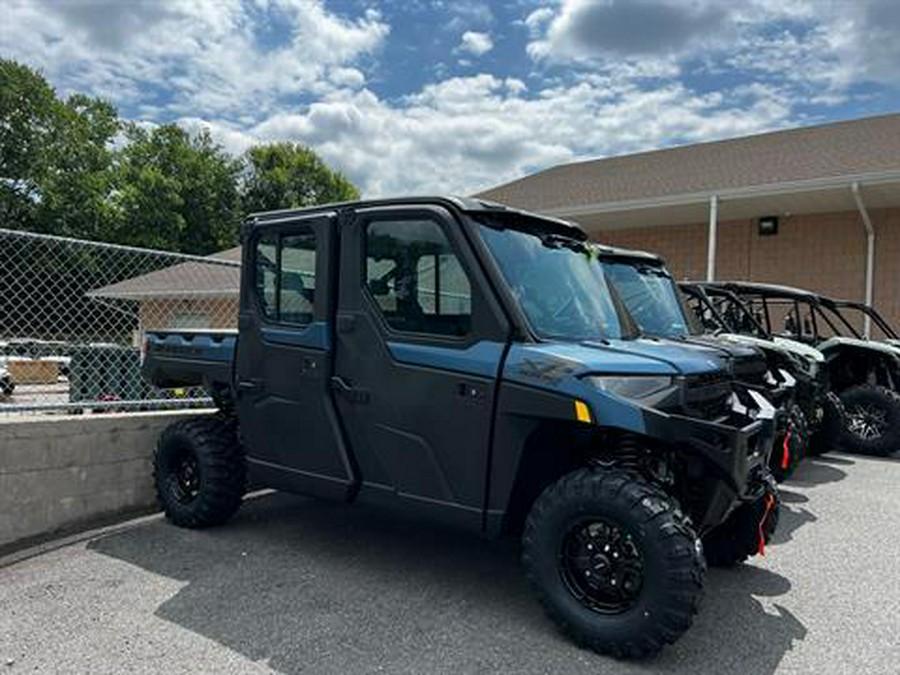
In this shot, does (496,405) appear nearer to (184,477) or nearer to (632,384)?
(632,384)

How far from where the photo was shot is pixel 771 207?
13.9 meters

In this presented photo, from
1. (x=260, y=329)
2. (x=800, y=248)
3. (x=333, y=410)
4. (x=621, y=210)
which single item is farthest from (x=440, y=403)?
(x=800, y=248)

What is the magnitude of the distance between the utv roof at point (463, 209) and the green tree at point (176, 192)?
36.7 meters

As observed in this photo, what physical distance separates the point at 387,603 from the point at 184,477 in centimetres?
195

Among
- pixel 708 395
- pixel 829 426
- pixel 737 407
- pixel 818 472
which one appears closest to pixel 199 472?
pixel 708 395

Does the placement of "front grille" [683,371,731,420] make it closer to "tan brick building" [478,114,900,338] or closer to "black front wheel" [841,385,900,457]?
"black front wheel" [841,385,900,457]

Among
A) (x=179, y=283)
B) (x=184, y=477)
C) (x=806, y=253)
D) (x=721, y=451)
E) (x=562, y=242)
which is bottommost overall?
(x=184, y=477)

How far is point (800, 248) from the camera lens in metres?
14.5

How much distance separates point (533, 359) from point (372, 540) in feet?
6.68

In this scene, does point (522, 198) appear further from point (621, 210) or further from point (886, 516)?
point (886, 516)

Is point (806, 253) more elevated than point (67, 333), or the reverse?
point (806, 253)

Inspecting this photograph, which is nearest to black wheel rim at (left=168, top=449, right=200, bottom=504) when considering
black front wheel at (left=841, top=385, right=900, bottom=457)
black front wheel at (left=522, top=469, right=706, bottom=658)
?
black front wheel at (left=522, top=469, right=706, bottom=658)

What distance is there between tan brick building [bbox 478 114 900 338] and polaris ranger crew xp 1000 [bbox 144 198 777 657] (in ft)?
32.6

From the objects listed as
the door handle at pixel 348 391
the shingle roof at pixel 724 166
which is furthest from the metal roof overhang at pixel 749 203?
the door handle at pixel 348 391
